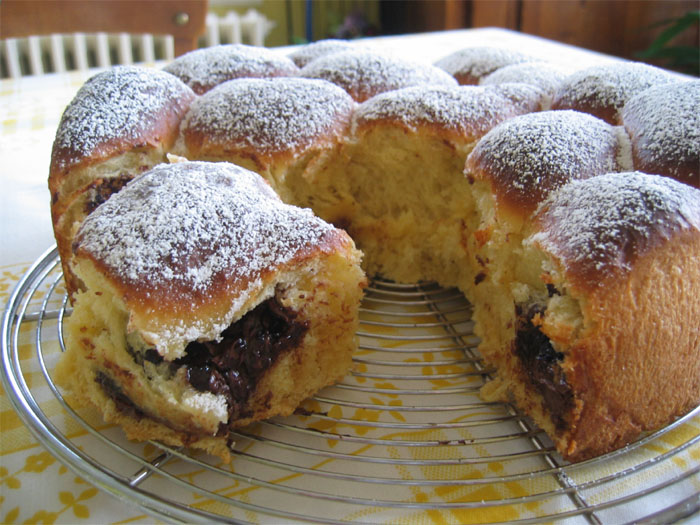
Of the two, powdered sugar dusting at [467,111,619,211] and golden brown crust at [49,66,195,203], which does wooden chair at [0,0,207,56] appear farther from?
powdered sugar dusting at [467,111,619,211]

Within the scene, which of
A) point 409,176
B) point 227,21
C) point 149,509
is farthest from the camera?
point 227,21

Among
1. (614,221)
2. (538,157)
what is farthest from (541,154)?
(614,221)

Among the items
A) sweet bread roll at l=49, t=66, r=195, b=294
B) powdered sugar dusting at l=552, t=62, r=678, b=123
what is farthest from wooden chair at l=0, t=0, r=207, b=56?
powdered sugar dusting at l=552, t=62, r=678, b=123

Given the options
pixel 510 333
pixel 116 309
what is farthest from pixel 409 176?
pixel 116 309

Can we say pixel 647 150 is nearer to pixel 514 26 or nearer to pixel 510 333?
pixel 510 333

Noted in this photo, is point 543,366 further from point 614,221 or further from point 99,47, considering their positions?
point 99,47
